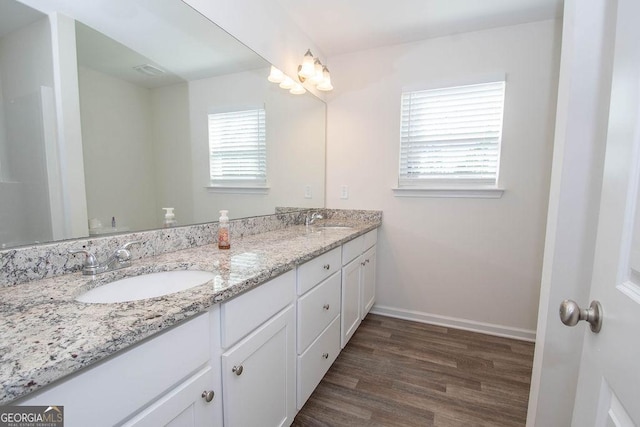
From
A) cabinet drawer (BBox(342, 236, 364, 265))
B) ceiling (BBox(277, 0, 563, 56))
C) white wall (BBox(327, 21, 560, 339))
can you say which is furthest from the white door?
white wall (BBox(327, 21, 560, 339))

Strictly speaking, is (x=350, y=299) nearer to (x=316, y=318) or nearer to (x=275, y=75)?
(x=316, y=318)

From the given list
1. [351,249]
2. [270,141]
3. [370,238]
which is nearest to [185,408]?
[351,249]

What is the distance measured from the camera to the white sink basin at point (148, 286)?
0.88 meters

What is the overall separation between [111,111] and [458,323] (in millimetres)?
2673

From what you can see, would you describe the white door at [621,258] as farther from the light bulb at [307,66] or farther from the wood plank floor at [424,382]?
the light bulb at [307,66]

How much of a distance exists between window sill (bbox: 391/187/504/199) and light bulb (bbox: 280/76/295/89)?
1185 millimetres

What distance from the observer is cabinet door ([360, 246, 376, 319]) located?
217 centimetres

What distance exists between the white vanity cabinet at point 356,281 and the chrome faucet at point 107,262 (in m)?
1.12

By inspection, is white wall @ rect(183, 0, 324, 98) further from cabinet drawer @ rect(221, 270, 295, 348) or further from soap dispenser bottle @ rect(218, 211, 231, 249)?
cabinet drawer @ rect(221, 270, 295, 348)

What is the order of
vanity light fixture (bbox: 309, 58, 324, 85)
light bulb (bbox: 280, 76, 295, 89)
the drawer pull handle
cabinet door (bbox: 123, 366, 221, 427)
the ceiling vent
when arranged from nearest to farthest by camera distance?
cabinet door (bbox: 123, 366, 221, 427), the drawer pull handle, the ceiling vent, light bulb (bbox: 280, 76, 295, 89), vanity light fixture (bbox: 309, 58, 324, 85)

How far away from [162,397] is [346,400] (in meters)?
1.17

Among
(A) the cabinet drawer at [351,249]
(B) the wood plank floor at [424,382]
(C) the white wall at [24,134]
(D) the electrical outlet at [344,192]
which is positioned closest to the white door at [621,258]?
(B) the wood plank floor at [424,382]

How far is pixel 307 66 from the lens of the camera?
81.5 inches

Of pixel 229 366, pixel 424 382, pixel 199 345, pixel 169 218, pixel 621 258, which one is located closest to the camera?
pixel 621 258
